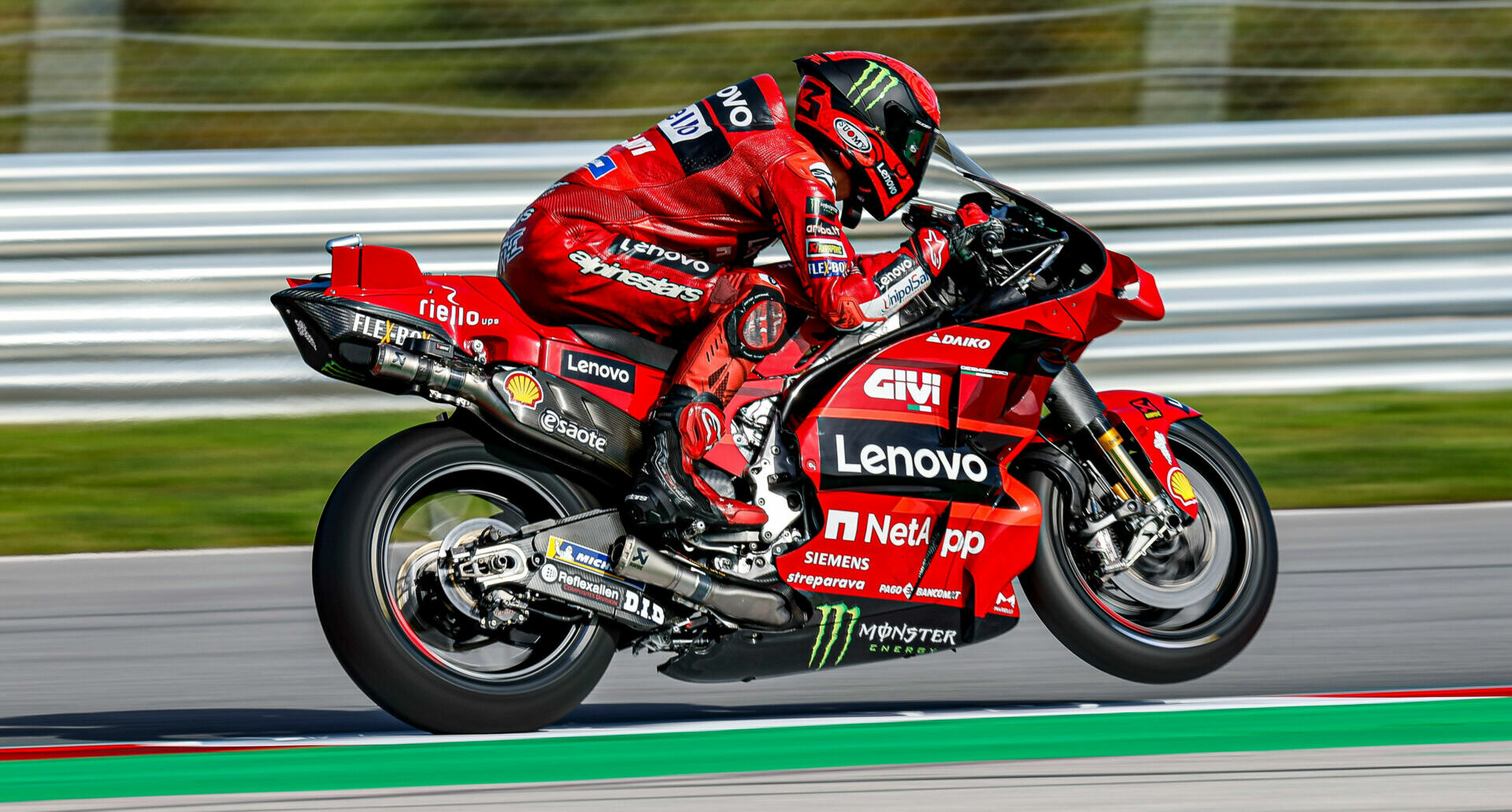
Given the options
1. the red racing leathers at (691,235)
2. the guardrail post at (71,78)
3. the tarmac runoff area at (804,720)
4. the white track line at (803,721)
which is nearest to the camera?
the tarmac runoff area at (804,720)

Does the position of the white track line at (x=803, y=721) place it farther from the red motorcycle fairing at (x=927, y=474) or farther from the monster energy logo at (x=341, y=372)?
the monster energy logo at (x=341, y=372)

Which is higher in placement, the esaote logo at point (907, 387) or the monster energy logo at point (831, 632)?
the esaote logo at point (907, 387)

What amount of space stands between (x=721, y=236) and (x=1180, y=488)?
130 cm

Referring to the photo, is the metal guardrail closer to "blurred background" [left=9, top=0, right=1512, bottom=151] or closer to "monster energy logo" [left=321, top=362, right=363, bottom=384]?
"blurred background" [left=9, top=0, right=1512, bottom=151]

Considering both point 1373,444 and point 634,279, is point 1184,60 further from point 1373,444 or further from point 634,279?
point 634,279

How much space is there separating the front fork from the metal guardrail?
3062 mm

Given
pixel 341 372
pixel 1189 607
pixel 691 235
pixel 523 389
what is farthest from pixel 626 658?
pixel 1189 607

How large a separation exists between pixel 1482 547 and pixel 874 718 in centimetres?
266

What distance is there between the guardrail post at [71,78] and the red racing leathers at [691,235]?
158 inches

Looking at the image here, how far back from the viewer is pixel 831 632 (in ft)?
13.8

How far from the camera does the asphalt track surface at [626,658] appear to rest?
4371 mm

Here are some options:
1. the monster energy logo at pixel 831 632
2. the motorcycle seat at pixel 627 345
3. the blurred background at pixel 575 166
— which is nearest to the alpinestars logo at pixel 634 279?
the motorcycle seat at pixel 627 345

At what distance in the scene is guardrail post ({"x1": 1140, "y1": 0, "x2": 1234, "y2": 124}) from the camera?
773 centimetres

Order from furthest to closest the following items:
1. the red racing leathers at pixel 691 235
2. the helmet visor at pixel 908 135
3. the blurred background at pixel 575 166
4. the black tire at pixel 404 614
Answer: the blurred background at pixel 575 166
the helmet visor at pixel 908 135
the red racing leathers at pixel 691 235
the black tire at pixel 404 614
